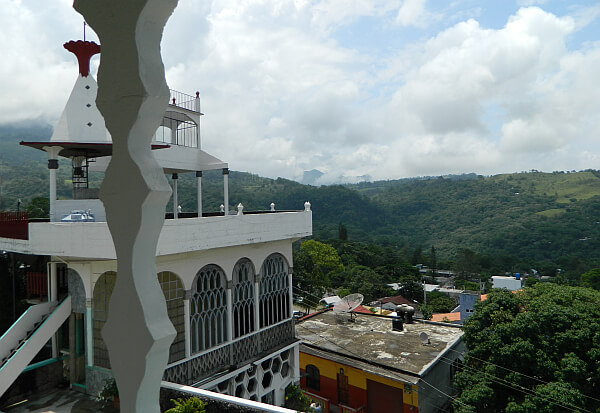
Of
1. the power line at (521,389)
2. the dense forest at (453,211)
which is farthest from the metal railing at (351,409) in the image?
the dense forest at (453,211)

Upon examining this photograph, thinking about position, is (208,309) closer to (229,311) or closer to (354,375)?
(229,311)

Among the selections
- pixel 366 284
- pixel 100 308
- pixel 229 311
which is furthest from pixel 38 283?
pixel 366 284

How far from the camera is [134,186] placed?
2445 millimetres

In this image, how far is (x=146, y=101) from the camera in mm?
2406

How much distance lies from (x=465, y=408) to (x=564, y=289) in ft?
24.2

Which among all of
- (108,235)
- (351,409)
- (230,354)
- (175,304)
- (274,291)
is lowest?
(351,409)

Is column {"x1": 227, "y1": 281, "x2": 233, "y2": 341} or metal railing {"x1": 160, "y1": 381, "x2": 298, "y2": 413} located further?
column {"x1": 227, "y1": 281, "x2": 233, "y2": 341}

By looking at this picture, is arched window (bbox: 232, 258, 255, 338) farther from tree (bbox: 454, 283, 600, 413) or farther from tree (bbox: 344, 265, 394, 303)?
tree (bbox: 344, 265, 394, 303)

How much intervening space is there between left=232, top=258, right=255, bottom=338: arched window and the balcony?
1153 millimetres

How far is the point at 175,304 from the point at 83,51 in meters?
8.52

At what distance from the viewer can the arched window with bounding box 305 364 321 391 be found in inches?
826

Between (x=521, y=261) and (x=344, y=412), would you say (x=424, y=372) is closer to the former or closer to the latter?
(x=344, y=412)

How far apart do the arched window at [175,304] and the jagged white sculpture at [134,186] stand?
980 cm

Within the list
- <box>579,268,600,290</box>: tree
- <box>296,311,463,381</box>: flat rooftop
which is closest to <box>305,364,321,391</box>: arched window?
<box>296,311,463,381</box>: flat rooftop
